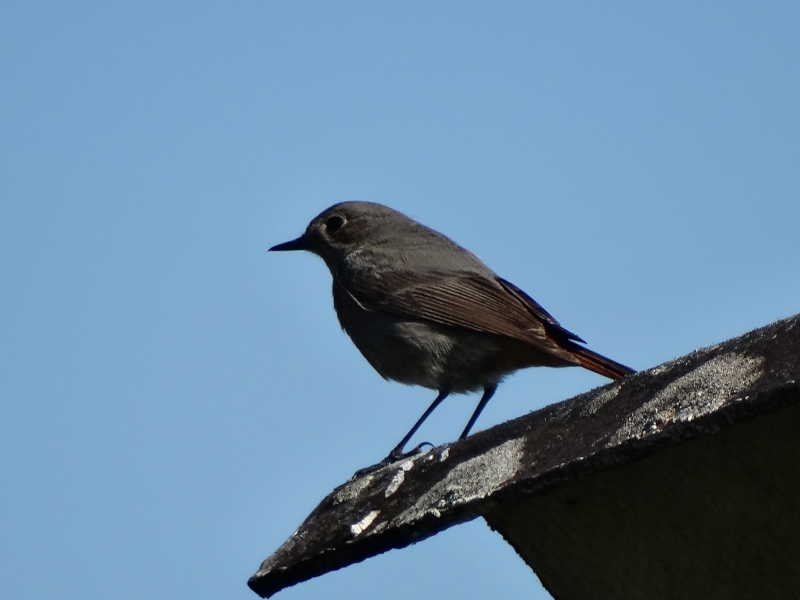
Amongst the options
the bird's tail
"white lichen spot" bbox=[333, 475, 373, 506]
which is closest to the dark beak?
the bird's tail

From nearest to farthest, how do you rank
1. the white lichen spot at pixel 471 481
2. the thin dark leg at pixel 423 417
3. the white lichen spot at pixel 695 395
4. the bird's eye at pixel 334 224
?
the white lichen spot at pixel 695 395, the white lichen spot at pixel 471 481, the thin dark leg at pixel 423 417, the bird's eye at pixel 334 224

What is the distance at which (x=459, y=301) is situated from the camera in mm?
7254

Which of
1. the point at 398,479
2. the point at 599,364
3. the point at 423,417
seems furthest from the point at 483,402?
the point at 398,479

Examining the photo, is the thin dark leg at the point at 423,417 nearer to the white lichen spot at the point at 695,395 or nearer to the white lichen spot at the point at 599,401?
the white lichen spot at the point at 599,401

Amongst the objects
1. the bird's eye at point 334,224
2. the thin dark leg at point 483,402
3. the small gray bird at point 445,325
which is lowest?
the thin dark leg at point 483,402

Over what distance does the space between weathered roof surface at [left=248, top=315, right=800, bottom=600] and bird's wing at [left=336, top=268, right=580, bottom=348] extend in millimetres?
2621

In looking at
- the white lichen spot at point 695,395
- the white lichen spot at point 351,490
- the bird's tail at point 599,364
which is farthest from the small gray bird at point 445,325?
the white lichen spot at point 695,395

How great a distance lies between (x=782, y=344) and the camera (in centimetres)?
353

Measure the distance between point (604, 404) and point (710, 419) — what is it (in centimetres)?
79

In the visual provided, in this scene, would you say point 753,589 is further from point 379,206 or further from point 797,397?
point 379,206

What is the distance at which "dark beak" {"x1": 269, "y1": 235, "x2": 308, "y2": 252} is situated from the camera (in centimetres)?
920

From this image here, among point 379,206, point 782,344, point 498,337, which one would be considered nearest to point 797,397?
point 782,344

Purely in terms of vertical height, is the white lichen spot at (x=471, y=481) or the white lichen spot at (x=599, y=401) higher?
the white lichen spot at (x=471, y=481)

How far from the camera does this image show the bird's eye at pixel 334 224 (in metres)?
9.06
